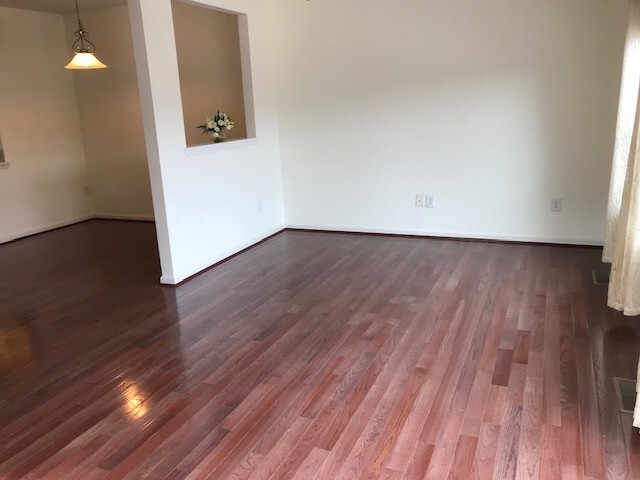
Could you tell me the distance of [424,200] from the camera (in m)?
5.25

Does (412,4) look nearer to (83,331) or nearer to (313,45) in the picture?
(313,45)

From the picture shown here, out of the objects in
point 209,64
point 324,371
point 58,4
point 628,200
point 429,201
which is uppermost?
point 58,4

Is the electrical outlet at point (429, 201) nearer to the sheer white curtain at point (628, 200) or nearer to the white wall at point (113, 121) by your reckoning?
the sheer white curtain at point (628, 200)

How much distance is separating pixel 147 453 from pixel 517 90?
4162 mm

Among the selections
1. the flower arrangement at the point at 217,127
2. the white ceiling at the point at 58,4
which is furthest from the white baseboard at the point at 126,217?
the white ceiling at the point at 58,4

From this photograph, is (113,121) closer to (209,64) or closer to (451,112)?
(209,64)

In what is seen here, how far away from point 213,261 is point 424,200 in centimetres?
217

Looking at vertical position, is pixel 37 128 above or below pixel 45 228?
above

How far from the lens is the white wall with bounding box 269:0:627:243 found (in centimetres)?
447

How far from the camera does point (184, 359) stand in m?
2.95

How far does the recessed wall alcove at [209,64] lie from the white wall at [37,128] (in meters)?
1.77

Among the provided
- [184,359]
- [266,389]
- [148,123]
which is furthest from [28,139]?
[266,389]

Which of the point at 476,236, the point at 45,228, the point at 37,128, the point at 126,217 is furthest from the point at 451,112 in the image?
the point at 45,228

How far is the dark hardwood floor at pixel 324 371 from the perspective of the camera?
2074 millimetres
